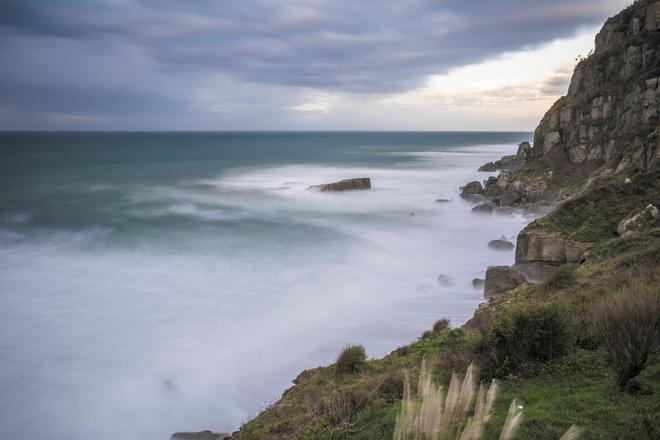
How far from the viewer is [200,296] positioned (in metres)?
24.9

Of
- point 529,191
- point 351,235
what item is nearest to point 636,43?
point 529,191

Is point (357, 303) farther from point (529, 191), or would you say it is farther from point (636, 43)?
point (636, 43)

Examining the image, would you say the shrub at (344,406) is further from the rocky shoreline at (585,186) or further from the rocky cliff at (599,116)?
the rocky cliff at (599,116)

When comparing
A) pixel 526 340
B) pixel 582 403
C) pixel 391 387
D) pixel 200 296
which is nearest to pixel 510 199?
pixel 200 296

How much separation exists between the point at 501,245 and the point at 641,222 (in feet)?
37.8

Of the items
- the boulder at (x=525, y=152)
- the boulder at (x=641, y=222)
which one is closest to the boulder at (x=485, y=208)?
the boulder at (x=525, y=152)

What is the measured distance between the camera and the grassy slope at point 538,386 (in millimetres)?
8062

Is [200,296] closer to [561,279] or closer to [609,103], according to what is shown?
[561,279]

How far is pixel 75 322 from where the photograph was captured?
21891mm

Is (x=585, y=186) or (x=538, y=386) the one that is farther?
(x=585, y=186)

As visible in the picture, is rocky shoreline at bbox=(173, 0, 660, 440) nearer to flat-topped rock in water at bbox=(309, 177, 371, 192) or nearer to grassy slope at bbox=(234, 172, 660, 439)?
grassy slope at bbox=(234, 172, 660, 439)

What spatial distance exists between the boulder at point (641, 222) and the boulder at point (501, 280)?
4.74 metres

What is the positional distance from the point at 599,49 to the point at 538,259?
138 ft

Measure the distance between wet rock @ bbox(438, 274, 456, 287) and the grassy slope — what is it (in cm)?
782
